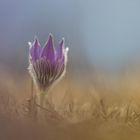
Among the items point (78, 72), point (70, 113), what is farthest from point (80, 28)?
point (70, 113)

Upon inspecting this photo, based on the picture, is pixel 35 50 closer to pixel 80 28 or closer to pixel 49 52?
pixel 49 52

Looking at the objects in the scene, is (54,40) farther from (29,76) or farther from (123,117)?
(123,117)

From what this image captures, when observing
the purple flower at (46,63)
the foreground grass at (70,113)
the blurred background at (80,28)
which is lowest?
the foreground grass at (70,113)

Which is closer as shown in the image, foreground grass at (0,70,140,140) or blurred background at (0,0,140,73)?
foreground grass at (0,70,140,140)

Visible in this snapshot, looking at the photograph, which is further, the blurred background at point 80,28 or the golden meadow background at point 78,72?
the blurred background at point 80,28

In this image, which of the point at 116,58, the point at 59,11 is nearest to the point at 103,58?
the point at 116,58
